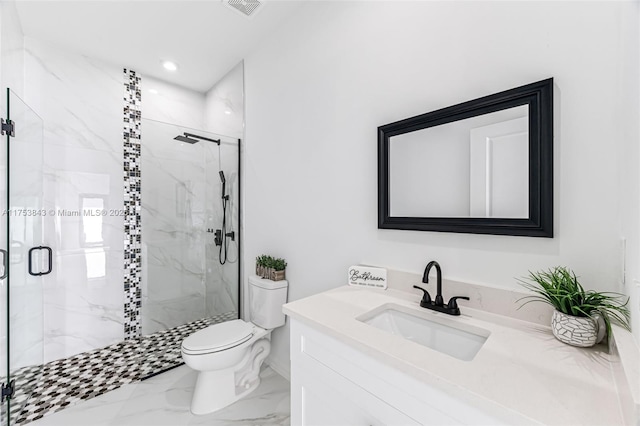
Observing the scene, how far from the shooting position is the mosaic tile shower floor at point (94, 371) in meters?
1.79

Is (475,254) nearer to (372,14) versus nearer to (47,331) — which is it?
(372,14)

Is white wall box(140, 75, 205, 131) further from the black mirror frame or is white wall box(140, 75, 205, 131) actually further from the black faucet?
the black faucet

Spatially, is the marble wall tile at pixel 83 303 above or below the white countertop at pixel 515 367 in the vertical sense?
below

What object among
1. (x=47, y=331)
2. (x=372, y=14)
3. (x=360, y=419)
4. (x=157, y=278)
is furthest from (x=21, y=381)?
(x=372, y=14)

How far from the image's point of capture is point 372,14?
1.52 metres

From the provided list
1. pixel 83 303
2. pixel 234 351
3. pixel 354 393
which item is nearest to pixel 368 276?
pixel 354 393

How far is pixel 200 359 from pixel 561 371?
5.46ft

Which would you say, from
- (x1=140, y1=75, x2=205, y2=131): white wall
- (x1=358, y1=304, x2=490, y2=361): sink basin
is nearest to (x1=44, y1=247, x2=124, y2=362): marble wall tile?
(x1=140, y1=75, x2=205, y2=131): white wall

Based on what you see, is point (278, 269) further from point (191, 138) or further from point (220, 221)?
point (191, 138)

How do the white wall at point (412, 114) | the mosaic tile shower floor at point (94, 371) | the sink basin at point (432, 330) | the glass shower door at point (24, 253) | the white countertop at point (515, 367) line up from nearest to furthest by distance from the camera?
the white countertop at point (515, 367) < the white wall at point (412, 114) < the sink basin at point (432, 330) < the glass shower door at point (24, 253) < the mosaic tile shower floor at point (94, 371)

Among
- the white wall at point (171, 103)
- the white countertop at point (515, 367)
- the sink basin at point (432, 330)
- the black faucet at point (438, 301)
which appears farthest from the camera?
the white wall at point (171, 103)

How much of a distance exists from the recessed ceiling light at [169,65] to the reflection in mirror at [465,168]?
2.34 m

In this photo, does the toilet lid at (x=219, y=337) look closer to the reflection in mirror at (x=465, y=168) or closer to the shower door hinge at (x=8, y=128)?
the reflection in mirror at (x=465, y=168)

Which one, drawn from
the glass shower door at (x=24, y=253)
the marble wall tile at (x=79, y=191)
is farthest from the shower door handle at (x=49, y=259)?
the marble wall tile at (x=79, y=191)
